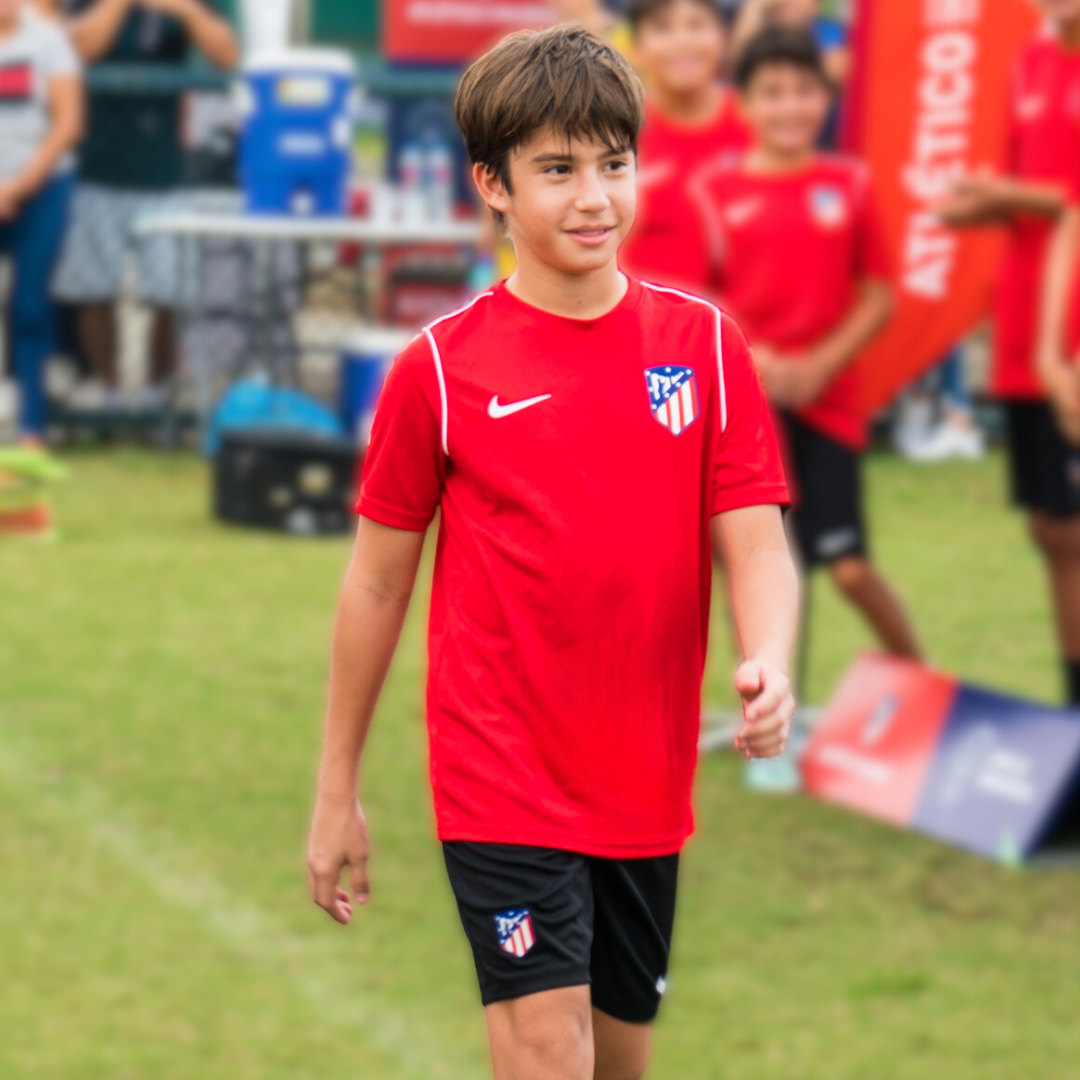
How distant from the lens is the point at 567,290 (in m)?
2.79

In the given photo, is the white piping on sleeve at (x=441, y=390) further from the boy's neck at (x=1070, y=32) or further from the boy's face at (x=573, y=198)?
the boy's neck at (x=1070, y=32)

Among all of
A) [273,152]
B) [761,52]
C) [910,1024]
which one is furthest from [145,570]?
[910,1024]

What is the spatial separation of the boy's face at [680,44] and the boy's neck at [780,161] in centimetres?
64

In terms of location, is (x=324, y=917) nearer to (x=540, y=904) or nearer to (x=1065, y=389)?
(x=1065, y=389)

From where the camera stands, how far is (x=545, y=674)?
282cm

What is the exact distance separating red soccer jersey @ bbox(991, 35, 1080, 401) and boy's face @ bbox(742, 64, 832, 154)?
0.56 meters

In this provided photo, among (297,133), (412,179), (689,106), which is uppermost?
(689,106)

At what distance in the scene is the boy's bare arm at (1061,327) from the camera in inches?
215

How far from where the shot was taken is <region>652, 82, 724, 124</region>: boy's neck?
669 centimetres

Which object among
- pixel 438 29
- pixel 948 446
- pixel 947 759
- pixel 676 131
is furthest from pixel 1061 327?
pixel 438 29

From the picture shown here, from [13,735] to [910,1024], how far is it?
10.6 ft

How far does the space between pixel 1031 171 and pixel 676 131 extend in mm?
1258

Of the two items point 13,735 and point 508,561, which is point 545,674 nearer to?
point 508,561

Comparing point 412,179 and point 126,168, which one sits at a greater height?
point 412,179
